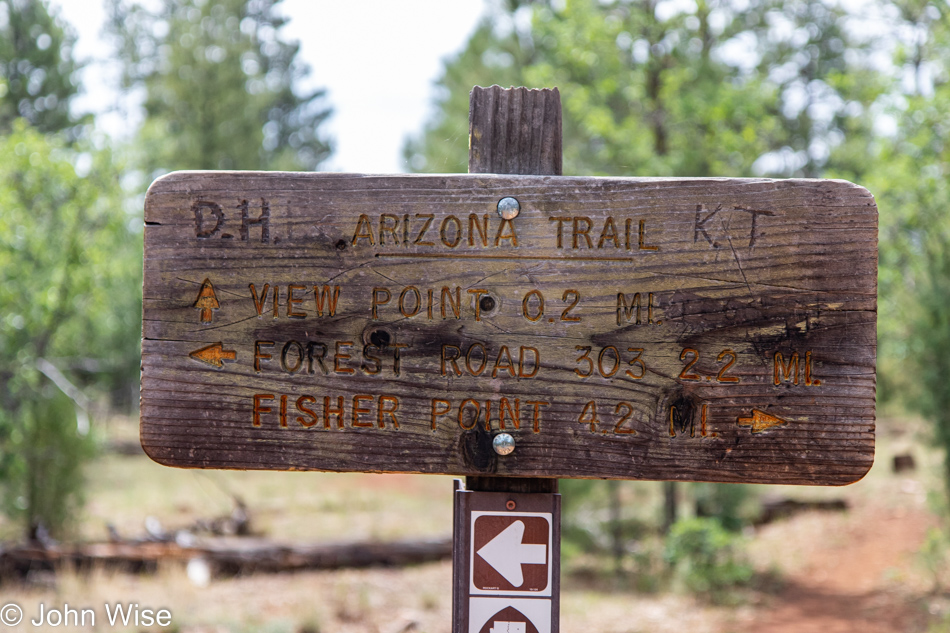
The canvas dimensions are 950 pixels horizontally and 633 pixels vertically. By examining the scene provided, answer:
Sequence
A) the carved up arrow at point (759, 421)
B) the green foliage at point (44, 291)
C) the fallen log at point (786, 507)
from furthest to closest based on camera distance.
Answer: the fallen log at point (786, 507) < the green foliage at point (44, 291) < the carved up arrow at point (759, 421)

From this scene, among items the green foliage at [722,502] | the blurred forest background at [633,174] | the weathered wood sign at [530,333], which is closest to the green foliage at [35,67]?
the blurred forest background at [633,174]

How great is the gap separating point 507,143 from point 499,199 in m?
0.21

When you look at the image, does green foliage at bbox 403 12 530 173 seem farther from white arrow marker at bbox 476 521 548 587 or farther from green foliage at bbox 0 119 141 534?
white arrow marker at bbox 476 521 548 587

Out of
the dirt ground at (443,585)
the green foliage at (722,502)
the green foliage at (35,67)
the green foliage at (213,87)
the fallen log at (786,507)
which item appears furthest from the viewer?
the green foliage at (213,87)

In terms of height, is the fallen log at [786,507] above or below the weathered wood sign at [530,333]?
below

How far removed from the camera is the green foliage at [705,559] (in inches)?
328

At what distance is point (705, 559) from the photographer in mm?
8453

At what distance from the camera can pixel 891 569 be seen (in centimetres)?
→ 882

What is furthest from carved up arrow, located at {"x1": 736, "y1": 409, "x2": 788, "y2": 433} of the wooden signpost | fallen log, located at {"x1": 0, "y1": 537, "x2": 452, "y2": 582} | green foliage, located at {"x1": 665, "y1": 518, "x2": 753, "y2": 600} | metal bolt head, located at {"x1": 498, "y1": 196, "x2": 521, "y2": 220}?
fallen log, located at {"x1": 0, "y1": 537, "x2": 452, "y2": 582}

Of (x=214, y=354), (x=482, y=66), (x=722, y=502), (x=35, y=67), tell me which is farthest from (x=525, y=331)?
(x=482, y=66)

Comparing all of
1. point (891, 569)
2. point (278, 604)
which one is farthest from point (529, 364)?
point (891, 569)

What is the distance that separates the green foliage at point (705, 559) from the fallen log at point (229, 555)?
11.2 feet

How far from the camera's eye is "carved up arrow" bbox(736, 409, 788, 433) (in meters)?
1.45

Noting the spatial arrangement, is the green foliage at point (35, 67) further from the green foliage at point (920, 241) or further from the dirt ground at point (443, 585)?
the green foliage at point (920, 241)
